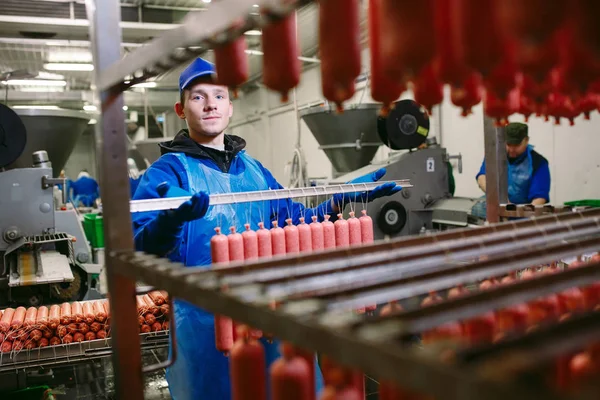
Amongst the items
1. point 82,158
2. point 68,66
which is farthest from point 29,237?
point 82,158

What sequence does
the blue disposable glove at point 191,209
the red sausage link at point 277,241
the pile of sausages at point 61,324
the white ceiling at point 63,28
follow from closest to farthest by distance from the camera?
the blue disposable glove at point 191,209 → the red sausage link at point 277,241 → the pile of sausages at point 61,324 → the white ceiling at point 63,28

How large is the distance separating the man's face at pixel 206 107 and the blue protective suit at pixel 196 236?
0.17 metres

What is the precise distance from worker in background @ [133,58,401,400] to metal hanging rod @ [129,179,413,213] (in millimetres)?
59

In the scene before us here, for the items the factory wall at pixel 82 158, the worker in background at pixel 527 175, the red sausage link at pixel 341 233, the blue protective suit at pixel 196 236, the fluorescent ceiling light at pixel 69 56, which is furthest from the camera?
the factory wall at pixel 82 158

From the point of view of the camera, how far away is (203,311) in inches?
105

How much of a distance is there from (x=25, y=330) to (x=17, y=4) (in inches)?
249

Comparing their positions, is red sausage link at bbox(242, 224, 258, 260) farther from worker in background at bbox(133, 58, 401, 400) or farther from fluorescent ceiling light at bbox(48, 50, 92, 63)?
fluorescent ceiling light at bbox(48, 50, 92, 63)

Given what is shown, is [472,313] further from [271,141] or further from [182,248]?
[271,141]

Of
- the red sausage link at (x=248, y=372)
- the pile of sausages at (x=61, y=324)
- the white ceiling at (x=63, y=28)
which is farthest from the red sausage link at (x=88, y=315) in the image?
the white ceiling at (x=63, y=28)

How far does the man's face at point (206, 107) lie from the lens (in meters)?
2.96

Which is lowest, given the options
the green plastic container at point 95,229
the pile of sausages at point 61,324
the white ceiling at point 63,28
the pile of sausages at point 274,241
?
the pile of sausages at point 61,324

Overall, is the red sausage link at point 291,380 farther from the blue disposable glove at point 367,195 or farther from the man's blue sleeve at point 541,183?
the man's blue sleeve at point 541,183

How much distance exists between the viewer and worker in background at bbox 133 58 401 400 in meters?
2.58

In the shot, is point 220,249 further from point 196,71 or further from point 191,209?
point 196,71
